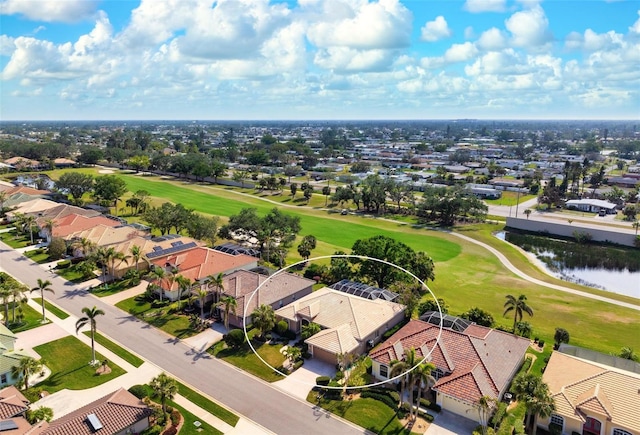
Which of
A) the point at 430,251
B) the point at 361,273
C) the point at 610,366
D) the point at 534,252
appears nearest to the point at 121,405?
the point at 361,273

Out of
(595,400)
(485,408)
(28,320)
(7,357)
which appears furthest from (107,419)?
(595,400)

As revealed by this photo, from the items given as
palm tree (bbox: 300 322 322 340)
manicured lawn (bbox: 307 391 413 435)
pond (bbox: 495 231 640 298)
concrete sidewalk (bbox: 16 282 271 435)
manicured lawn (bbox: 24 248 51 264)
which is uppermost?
palm tree (bbox: 300 322 322 340)

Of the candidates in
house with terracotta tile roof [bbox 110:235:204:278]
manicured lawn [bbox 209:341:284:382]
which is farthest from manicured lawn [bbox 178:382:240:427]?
house with terracotta tile roof [bbox 110:235:204:278]

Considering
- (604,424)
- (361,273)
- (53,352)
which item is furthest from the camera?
(361,273)

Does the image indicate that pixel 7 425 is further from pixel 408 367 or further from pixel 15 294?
pixel 408 367

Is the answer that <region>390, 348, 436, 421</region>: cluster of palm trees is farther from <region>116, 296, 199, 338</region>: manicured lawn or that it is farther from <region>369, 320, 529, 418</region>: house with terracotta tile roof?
<region>116, 296, 199, 338</region>: manicured lawn

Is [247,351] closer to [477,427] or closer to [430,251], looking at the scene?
[477,427]

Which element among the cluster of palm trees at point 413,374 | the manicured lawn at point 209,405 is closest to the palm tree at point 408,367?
the cluster of palm trees at point 413,374
